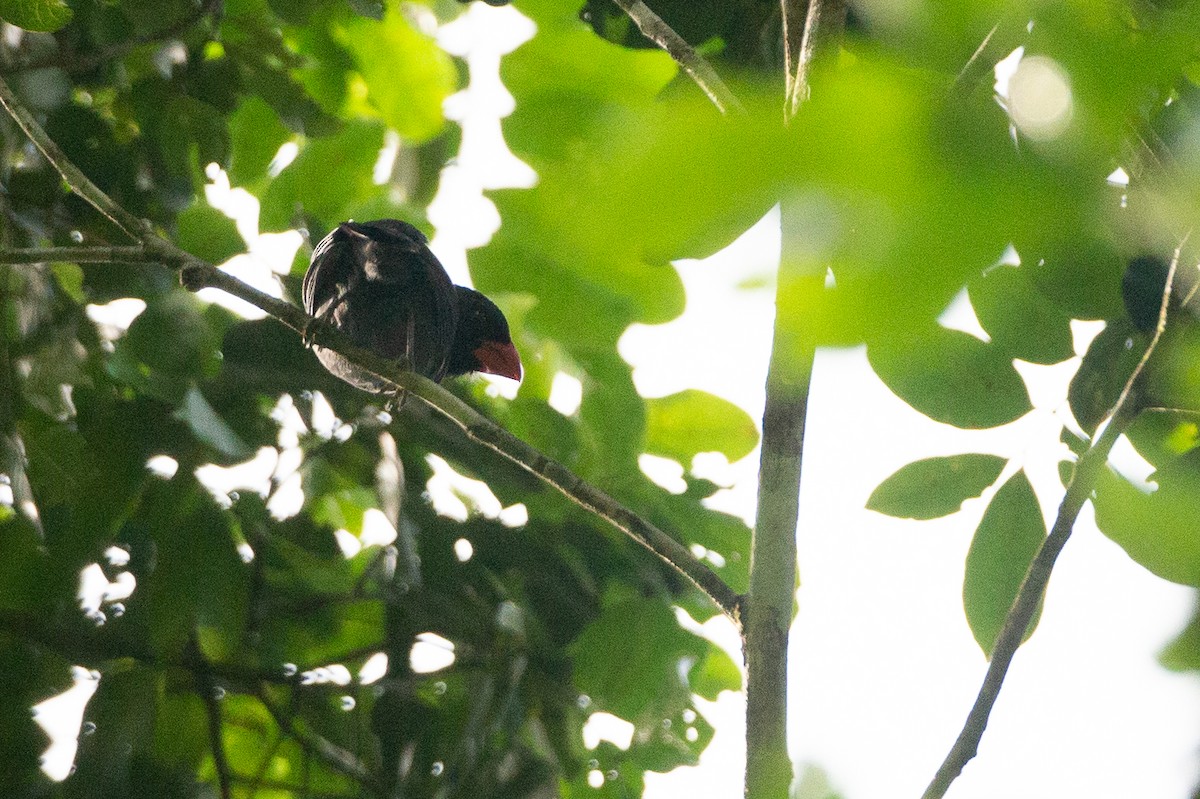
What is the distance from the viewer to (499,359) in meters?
3.09

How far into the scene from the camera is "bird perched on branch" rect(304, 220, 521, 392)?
2.82m

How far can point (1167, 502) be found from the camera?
100 centimetres

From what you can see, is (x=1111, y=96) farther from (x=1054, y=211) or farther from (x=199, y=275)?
(x=199, y=275)

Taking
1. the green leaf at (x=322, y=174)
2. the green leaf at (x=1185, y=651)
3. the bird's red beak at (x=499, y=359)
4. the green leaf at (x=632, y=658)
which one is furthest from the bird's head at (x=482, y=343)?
the green leaf at (x=1185, y=651)

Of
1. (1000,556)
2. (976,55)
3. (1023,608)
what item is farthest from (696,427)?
(976,55)

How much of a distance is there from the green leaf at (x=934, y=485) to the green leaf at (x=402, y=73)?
1.46 meters

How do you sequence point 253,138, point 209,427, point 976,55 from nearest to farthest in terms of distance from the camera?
point 976,55 < point 209,427 < point 253,138

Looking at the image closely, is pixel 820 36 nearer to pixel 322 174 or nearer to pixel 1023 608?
pixel 1023 608

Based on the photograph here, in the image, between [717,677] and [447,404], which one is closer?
[447,404]

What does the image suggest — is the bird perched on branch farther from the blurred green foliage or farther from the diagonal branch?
the diagonal branch

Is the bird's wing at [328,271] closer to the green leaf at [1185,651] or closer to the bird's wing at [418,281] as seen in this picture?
the bird's wing at [418,281]

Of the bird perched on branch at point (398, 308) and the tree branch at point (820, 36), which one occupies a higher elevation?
the bird perched on branch at point (398, 308)

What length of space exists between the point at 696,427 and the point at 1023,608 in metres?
1.48

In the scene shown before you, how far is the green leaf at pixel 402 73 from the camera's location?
2699 millimetres
